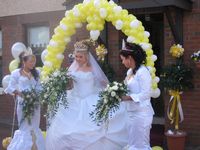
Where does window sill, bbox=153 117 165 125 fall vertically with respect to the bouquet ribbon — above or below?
below

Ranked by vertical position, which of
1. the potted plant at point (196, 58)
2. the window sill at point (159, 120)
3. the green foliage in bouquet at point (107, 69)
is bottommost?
the window sill at point (159, 120)

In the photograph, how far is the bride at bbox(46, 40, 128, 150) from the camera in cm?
658

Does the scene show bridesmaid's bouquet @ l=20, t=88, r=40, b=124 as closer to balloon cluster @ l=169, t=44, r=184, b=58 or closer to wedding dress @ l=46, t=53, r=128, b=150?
wedding dress @ l=46, t=53, r=128, b=150

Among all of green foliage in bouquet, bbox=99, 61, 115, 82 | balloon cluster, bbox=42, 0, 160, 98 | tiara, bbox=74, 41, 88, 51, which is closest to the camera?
balloon cluster, bbox=42, 0, 160, 98

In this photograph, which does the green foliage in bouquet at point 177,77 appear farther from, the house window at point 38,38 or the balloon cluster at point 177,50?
the house window at point 38,38

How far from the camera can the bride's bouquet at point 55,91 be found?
681cm

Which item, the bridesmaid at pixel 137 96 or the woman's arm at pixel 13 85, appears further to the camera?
the woman's arm at pixel 13 85

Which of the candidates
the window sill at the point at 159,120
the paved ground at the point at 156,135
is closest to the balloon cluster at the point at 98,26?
the paved ground at the point at 156,135

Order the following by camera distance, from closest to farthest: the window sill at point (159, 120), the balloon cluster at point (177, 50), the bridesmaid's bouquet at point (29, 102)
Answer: the bridesmaid's bouquet at point (29, 102), the balloon cluster at point (177, 50), the window sill at point (159, 120)

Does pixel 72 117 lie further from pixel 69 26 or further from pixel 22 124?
pixel 69 26

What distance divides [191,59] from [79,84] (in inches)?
86.1

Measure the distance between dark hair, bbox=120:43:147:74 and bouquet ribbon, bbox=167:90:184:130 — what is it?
6.00 feet

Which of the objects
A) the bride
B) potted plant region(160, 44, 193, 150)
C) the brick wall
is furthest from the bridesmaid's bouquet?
the brick wall

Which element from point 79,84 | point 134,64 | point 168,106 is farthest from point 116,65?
point 134,64
